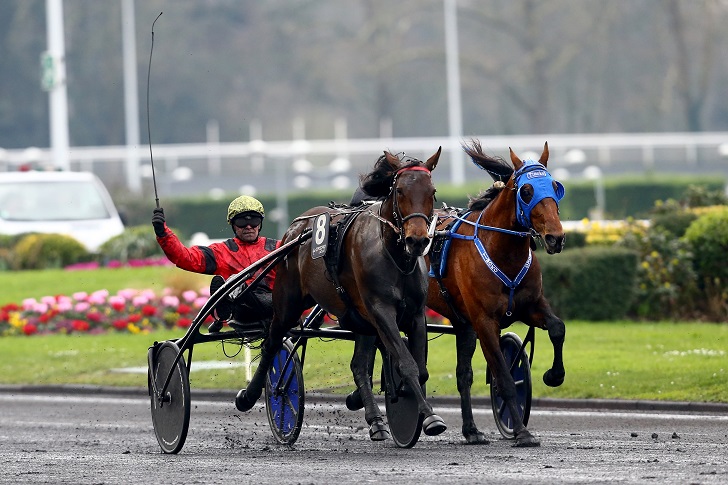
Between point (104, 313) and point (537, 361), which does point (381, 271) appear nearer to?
point (537, 361)

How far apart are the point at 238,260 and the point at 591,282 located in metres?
8.26

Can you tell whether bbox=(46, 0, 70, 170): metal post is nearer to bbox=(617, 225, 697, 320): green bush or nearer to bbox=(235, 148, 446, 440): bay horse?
bbox=(617, 225, 697, 320): green bush

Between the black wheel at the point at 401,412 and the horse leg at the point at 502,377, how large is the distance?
461 mm

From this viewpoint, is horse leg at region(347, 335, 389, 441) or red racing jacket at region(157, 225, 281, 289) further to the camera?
red racing jacket at region(157, 225, 281, 289)

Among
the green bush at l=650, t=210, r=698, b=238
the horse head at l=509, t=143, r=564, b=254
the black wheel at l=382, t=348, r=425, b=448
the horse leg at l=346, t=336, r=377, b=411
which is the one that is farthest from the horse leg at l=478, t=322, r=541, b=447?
the green bush at l=650, t=210, r=698, b=238

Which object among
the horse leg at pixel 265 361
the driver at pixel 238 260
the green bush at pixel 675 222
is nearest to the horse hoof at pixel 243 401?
the horse leg at pixel 265 361

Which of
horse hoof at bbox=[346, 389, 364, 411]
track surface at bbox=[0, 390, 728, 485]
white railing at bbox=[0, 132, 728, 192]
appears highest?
white railing at bbox=[0, 132, 728, 192]

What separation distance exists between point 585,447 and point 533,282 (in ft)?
3.41

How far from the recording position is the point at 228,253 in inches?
413

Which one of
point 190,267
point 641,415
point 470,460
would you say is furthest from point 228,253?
point 641,415

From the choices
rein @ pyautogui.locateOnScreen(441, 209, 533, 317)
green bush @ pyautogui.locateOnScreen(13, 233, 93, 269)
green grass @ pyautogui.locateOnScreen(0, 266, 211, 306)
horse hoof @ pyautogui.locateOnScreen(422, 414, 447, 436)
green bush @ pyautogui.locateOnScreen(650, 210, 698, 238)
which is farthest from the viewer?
green bush @ pyautogui.locateOnScreen(13, 233, 93, 269)

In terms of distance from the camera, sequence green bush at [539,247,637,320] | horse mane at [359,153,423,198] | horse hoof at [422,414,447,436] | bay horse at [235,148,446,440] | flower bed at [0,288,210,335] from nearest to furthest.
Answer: horse hoof at [422,414,447,436]
bay horse at [235,148,446,440]
horse mane at [359,153,423,198]
green bush at [539,247,637,320]
flower bed at [0,288,210,335]

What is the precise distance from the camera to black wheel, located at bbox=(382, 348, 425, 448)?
9273mm

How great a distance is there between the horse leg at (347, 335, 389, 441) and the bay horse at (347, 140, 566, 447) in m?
0.02
